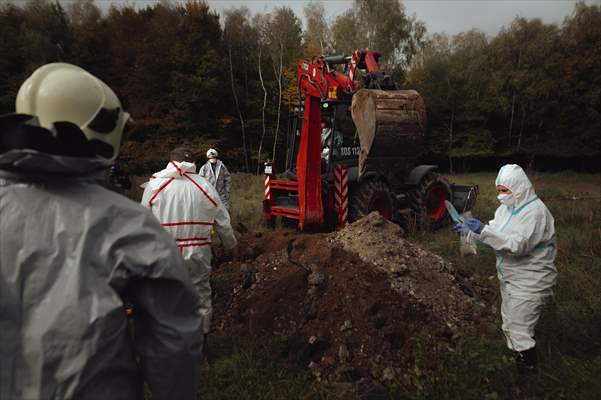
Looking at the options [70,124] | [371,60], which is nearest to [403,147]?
[371,60]

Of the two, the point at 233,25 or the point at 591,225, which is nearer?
the point at 591,225

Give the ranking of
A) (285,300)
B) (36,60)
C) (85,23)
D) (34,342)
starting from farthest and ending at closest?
(85,23) → (36,60) → (285,300) → (34,342)

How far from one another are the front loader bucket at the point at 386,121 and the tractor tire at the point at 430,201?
1.44 m

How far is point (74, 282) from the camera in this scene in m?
0.98

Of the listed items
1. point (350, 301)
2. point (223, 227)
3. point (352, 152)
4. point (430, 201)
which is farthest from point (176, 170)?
point (430, 201)

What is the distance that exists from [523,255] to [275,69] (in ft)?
75.2

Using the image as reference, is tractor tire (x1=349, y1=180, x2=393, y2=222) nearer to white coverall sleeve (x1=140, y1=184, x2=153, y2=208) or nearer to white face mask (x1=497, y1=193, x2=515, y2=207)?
white face mask (x1=497, y1=193, x2=515, y2=207)

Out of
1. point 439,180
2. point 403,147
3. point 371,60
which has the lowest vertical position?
point 439,180

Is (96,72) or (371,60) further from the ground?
(96,72)

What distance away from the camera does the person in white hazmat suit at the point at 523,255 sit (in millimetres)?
2773

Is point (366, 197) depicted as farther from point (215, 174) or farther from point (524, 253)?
point (524, 253)

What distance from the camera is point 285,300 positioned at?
12.9 ft

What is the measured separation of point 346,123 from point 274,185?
1773 millimetres

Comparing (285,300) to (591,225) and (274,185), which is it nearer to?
(274,185)
